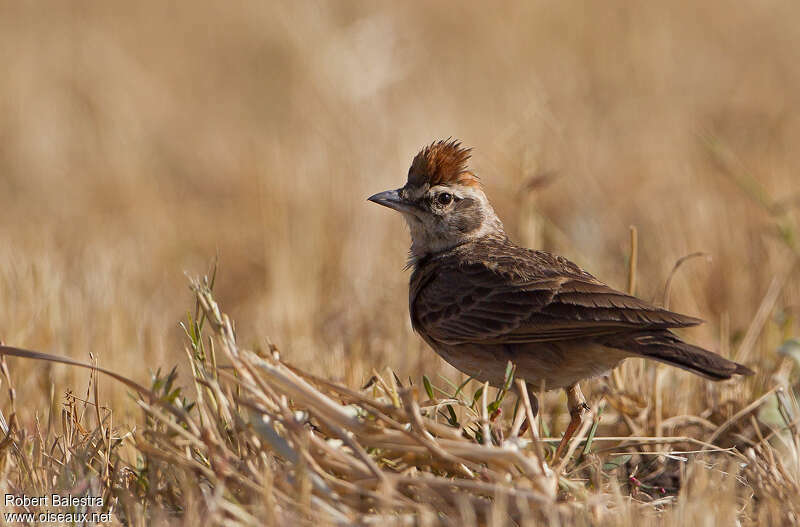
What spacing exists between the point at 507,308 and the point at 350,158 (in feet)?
14.8

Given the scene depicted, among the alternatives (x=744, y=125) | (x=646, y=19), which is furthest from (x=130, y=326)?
(x=646, y=19)

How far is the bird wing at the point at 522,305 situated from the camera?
15.7 ft

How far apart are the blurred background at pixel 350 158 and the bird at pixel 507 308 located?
624 millimetres

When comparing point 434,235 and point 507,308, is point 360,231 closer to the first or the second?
point 434,235

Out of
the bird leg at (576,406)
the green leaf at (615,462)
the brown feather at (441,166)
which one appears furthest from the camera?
the brown feather at (441,166)

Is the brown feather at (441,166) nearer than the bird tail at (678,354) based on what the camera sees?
No

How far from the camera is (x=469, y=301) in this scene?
213 inches

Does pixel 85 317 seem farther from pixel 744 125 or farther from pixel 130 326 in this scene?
pixel 744 125

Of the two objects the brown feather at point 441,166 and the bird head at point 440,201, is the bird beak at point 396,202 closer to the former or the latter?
the bird head at point 440,201

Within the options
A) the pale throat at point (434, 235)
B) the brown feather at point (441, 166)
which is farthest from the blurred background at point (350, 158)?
the brown feather at point (441, 166)

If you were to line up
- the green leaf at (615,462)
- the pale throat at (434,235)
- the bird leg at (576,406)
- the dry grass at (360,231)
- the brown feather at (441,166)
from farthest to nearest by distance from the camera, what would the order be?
the pale throat at (434,235) → the brown feather at (441,166) → the bird leg at (576,406) → the green leaf at (615,462) → the dry grass at (360,231)

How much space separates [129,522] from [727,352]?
3827 mm

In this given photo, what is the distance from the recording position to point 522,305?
5.16 m

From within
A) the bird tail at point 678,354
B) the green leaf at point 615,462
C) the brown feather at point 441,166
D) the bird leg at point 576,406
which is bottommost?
the green leaf at point 615,462
